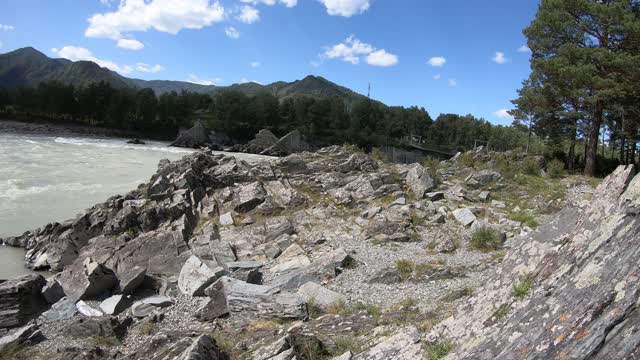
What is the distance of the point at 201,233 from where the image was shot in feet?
65.1

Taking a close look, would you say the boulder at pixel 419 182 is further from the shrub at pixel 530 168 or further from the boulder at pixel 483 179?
the shrub at pixel 530 168

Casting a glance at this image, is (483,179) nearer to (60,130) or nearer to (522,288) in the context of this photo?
(522,288)

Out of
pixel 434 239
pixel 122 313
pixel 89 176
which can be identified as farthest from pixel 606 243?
pixel 89 176

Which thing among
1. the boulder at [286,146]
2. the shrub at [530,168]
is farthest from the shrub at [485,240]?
the boulder at [286,146]

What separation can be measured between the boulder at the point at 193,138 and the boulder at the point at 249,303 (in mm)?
85977

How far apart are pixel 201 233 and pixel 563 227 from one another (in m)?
16.5

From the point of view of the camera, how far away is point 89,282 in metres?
14.4

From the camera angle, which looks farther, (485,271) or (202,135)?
(202,135)

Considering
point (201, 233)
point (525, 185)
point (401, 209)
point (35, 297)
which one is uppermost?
point (525, 185)

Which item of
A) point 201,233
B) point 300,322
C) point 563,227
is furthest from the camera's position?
point 201,233

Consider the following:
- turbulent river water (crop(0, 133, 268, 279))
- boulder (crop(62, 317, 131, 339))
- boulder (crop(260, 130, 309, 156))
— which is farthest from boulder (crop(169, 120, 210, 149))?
boulder (crop(62, 317, 131, 339))

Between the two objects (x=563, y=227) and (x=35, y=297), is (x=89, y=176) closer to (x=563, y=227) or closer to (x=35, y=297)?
(x=35, y=297)

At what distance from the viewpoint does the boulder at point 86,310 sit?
1332 centimetres

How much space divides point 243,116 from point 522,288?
125042 mm
